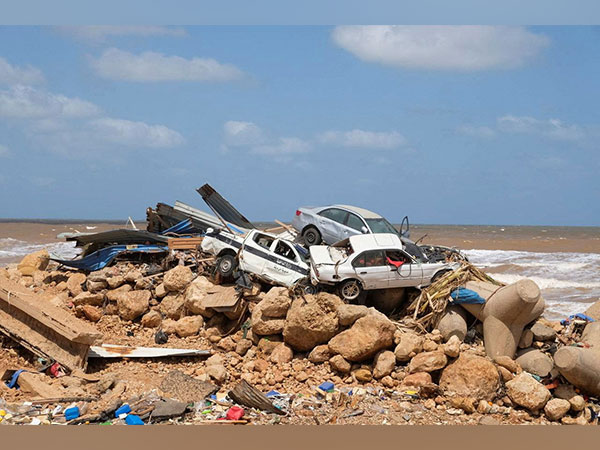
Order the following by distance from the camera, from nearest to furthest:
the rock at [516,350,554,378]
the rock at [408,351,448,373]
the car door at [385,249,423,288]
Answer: the rock at [408,351,448,373] < the rock at [516,350,554,378] < the car door at [385,249,423,288]

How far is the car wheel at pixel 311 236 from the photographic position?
16812 mm

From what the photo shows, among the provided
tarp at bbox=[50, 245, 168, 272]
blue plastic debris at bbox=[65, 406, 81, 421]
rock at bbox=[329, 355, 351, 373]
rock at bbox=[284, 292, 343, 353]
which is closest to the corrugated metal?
tarp at bbox=[50, 245, 168, 272]

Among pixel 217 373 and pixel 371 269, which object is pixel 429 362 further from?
pixel 217 373

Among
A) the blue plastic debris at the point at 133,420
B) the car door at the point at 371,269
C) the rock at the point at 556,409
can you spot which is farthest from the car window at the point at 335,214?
the blue plastic debris at the point at 133,420

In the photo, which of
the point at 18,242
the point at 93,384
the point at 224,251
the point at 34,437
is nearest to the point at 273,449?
the point at 34,437

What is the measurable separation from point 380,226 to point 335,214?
4.28 feet

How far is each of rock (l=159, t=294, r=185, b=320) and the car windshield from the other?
536cm

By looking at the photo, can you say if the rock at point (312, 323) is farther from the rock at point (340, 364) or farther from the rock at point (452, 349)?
the rock at point (452, 349)

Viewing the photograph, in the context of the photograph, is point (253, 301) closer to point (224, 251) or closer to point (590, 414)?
point (224, 251)

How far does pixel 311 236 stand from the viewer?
16984 mm

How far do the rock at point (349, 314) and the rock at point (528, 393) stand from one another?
9.93ft

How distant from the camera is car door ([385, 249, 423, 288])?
43.8 feet

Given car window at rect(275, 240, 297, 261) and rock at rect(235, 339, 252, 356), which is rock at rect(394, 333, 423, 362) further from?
car window at rect(275, 240, 297, 261)

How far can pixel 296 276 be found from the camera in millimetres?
13867
